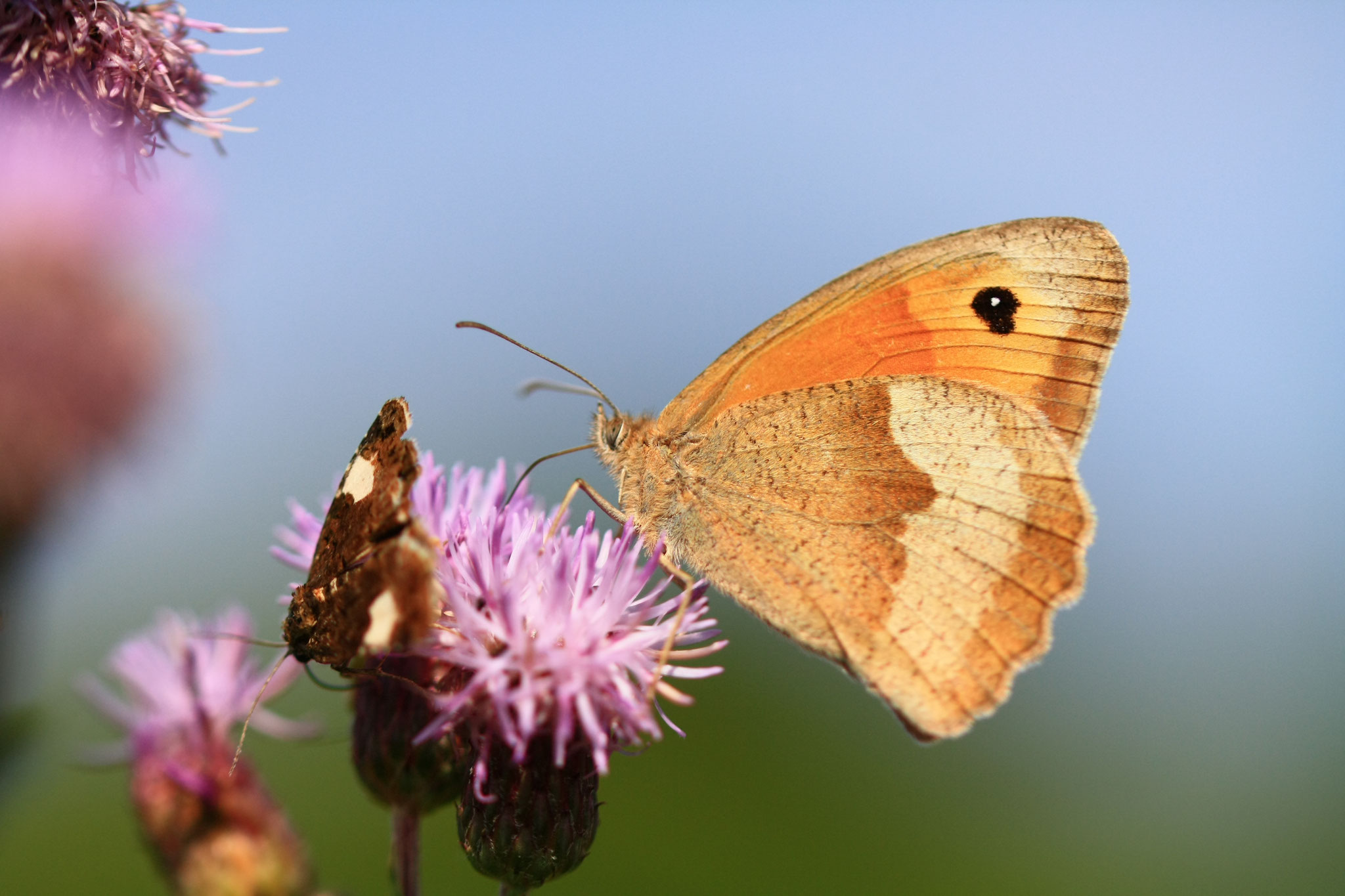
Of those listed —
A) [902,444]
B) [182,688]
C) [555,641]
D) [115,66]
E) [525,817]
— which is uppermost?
[115,66]

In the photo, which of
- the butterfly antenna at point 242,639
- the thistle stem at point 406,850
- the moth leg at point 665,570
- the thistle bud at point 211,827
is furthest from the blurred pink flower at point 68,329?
the moth leg at point 665,570

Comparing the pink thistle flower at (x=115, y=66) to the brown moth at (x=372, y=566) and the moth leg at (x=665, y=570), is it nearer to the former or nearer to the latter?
the brown moth at (x=372, y=566)

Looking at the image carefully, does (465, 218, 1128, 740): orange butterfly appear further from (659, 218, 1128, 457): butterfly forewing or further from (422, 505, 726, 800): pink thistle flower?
(422, 505, 726, 800): pink thistle flower

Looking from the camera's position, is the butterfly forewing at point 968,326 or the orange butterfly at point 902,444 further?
the butterfly forewing at point 968,326

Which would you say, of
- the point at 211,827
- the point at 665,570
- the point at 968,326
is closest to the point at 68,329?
the point at 211,827

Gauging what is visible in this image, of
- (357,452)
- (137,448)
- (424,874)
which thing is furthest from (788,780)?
(357,452)

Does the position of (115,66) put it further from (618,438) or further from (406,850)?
(406,850)
